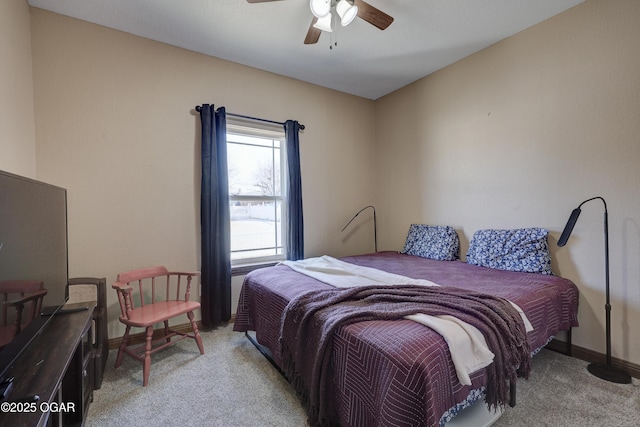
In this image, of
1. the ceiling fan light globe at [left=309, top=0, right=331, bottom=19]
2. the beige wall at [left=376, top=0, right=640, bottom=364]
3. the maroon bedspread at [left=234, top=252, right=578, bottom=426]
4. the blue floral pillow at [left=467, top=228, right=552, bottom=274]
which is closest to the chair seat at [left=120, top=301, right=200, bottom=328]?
the maroon bedspread at [left=234, top=252, right=578, bottom=426]

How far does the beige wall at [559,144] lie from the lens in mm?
1959

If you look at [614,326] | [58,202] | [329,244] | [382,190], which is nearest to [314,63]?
[382,190]

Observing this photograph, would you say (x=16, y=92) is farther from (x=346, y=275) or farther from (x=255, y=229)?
(x=346, y=275)

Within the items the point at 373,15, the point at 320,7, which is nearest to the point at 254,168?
the point at 320,7

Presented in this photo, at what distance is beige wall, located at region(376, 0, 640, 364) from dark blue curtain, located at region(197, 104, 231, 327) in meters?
2.35

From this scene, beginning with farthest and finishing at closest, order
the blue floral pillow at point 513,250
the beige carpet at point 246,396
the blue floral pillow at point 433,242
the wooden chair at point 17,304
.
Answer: the blue floral pillow at point 433,242, the blue floral pillow at point 513,250, the beige carpet at point 246,396, the wooden chair at point 17,304

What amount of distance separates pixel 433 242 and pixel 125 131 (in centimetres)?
319

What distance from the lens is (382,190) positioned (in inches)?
154

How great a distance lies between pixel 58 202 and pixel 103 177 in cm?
98

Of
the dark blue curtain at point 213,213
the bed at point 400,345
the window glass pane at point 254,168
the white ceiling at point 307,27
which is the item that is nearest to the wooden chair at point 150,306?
the dark blue curtain at point 213,213

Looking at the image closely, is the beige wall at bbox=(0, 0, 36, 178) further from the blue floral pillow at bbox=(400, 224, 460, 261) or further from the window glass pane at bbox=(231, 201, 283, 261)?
the blue floral pillow at bbox=(400, 224, 460, 261)

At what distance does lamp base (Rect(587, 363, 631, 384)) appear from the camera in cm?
186

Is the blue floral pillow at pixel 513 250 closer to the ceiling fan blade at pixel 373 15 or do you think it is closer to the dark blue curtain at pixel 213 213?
the ceiling fan blade at pixel 373 15

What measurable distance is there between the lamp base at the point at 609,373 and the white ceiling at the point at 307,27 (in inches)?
107
